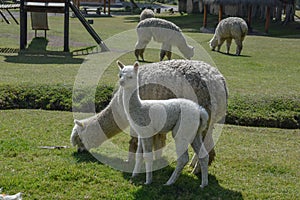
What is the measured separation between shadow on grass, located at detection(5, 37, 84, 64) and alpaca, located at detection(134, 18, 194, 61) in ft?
8.39

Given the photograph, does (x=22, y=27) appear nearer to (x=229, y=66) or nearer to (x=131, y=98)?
(x=229, y=66)

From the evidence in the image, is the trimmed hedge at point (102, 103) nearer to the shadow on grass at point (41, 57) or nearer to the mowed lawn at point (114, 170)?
the mowed lawn at point (114, 170)

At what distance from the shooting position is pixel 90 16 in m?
41.0

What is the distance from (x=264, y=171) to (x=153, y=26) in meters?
9.98

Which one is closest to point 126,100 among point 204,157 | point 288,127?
point 204,157

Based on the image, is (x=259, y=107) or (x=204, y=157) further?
(x=259, y=107)

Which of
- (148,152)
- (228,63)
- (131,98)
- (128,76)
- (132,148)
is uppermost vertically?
(128,76)

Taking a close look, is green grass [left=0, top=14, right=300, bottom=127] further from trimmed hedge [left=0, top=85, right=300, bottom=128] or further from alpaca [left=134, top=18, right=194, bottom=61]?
alpaca [left=134, top=18, right=194, bottom=61]

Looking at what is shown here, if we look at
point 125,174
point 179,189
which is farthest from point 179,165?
point 125,174

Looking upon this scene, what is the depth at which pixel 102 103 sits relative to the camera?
417 inches

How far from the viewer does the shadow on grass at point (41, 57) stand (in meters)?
16.1

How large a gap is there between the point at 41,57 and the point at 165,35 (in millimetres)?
4706

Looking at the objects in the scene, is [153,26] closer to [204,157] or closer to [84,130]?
[84,130]

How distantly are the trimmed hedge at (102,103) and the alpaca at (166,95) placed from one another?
310cm
